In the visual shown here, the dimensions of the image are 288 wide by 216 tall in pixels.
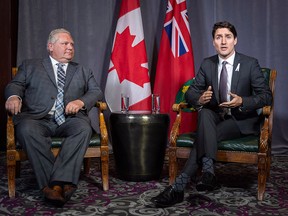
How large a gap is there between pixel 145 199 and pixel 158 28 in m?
2.66

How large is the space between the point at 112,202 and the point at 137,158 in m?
0.67

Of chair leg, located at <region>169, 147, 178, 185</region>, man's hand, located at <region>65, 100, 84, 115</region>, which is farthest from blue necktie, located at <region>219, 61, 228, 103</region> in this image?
man's hand, located at <region>65, 100, 84, 115</region>

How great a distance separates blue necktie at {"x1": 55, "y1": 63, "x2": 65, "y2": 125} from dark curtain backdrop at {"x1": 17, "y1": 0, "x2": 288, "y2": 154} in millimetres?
1680

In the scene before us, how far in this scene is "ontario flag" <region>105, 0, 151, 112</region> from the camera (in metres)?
4.47

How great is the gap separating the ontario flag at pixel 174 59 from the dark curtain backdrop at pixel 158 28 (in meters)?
0.38

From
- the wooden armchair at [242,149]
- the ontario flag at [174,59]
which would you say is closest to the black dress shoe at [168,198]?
the wooden armchair at [242,149]

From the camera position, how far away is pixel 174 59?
14.8ft

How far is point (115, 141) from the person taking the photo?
3.48 meters

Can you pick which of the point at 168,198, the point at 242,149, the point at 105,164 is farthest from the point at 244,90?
the point at 105,164

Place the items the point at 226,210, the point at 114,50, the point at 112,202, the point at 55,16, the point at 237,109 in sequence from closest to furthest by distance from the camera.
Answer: the point at 226,210 < the point at 112,202 < the point at 237,109 < the point at 114,50 < the point at 55,16

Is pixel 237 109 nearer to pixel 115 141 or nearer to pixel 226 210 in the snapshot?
pixel 226 210

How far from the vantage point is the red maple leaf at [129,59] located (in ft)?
14.7

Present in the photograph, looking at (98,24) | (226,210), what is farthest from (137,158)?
(98,24)

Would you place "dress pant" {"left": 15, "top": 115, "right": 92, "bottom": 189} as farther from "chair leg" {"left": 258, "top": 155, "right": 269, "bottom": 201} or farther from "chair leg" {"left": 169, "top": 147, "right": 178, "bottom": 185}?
"chair leg" {"left": 258, "top": 155, "right": 269, "bottom": 201}
